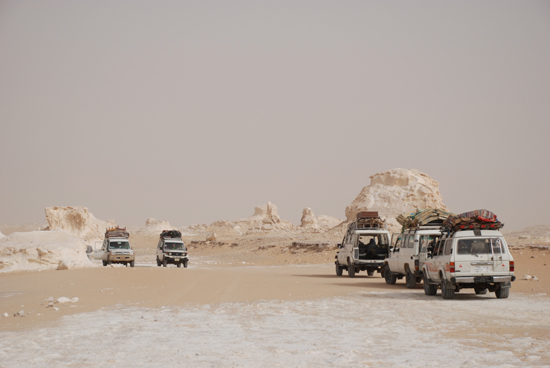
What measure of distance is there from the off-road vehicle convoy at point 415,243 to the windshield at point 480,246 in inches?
103

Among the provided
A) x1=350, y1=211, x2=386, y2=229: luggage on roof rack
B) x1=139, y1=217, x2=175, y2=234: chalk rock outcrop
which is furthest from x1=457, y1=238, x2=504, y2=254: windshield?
x1=139, y1=217, x2=175, y2=234: chalk rock outcrop

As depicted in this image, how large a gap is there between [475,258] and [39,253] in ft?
85.4

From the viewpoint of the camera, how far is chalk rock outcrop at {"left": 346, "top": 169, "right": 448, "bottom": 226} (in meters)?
84.6

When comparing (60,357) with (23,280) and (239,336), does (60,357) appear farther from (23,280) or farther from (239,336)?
(23,280)

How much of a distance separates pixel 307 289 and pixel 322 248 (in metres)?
37.5

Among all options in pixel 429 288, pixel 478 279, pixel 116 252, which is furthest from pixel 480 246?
pixel 116 252

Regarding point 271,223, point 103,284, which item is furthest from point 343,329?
point 271,223

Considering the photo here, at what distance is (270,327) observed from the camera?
12352mm

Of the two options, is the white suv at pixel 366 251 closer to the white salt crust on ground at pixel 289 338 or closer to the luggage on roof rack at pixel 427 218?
the luggage on roof rack at pixel 427 218

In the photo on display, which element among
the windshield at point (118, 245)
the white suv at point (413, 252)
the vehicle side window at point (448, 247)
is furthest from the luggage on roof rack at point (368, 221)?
the windshield at point (118, 245)

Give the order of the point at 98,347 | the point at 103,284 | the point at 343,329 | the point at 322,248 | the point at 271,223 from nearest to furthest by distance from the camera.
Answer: the point at 98,347 → the point at 343,329 → the point at 103,284 → the point at 322,248 → the point at 271,223

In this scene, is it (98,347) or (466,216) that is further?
(466,216)

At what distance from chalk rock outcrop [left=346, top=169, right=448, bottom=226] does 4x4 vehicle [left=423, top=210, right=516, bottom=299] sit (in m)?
63.7

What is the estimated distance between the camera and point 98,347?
33.3 ft
